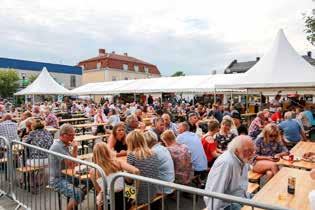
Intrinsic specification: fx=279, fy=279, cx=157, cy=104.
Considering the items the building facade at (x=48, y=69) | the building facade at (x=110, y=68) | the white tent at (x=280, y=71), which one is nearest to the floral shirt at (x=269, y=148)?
the white tent at (x=280, y=71)

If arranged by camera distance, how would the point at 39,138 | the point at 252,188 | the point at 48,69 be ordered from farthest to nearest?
the point at 48,69 → the point at 39,138 → the point at 252,188

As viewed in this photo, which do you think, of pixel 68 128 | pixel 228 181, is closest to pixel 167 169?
pixel 228 181

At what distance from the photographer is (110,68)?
56156mm

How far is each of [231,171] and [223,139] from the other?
3012 mm

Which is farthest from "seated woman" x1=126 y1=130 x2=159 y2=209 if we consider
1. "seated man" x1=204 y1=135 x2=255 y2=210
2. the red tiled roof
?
the red tiled roof

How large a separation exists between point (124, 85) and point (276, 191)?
16702mm

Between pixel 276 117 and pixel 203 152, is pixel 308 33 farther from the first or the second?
pixel 203 152

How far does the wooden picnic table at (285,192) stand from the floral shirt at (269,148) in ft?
3.76

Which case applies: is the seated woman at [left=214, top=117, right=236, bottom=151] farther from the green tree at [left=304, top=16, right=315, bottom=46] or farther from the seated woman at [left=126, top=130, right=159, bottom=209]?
the green tree at [left=304, top=16, right=315, bottom=46]

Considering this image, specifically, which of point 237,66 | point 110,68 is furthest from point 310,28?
point 237,66

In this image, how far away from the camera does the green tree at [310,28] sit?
13.5 meters

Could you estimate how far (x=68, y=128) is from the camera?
4.41 metres

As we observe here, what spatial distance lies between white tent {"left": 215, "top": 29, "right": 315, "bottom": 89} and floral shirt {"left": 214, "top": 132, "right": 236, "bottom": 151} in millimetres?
3669

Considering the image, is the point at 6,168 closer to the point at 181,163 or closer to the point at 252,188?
the point at 181,163
